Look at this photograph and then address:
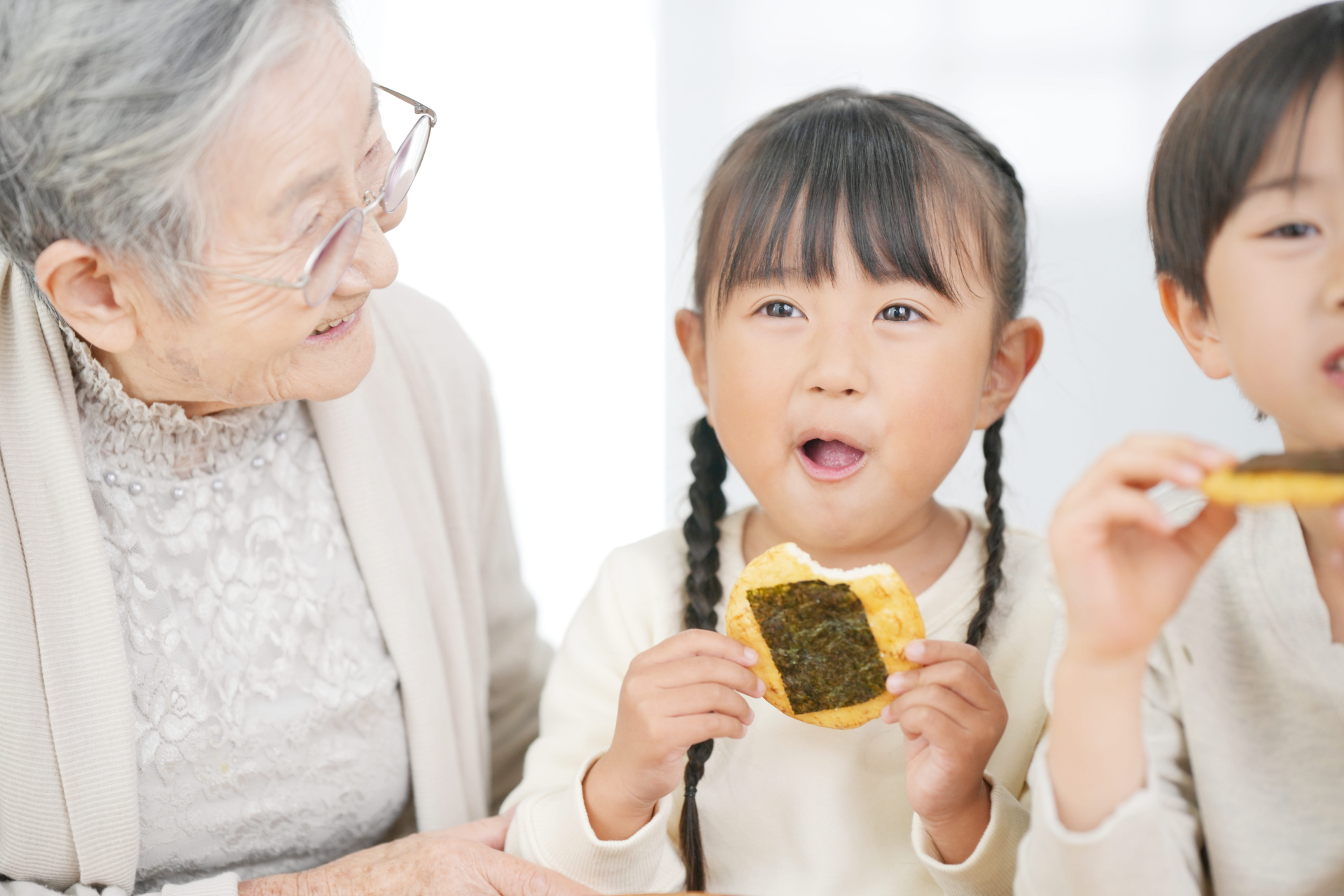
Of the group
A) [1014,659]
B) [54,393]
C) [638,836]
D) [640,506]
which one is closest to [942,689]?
[1014,659]

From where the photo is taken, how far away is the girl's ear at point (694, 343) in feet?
5.00

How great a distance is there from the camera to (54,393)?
4.48 ft

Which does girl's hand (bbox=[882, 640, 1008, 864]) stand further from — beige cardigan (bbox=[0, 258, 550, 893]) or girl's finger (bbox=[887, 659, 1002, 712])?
beige cardigan (bbox=[0, 258, 550, 893])

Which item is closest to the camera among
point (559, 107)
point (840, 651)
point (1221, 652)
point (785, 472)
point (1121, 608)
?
point (1121, 608)

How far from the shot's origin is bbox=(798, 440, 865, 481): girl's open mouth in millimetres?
1298

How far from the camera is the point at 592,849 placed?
4.42 feet

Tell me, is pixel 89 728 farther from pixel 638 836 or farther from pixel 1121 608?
pixel 1121 608

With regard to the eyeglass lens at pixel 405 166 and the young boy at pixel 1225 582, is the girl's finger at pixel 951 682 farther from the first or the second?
the eyeglass lens at pixel 405 166

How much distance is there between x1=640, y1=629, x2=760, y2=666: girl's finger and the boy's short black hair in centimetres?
60

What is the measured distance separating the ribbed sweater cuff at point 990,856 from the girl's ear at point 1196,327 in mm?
521

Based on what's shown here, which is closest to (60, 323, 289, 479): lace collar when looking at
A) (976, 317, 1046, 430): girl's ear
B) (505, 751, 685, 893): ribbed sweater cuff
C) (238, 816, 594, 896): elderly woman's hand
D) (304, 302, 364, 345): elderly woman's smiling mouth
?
(304, 302, 364, 345): elderly woman's smiling mouth

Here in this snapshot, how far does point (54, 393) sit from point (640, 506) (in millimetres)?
1555

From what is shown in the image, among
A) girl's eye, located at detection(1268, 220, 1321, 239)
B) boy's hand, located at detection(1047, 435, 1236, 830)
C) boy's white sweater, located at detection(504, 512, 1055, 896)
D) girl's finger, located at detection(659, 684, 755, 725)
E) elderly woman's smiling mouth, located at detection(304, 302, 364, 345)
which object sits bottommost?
boy's white sweater, located at detection(504, 512, 1055, 896)

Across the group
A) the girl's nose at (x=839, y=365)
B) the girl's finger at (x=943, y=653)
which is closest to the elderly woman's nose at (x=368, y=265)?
the girl's nose at (x=839, y=365)
